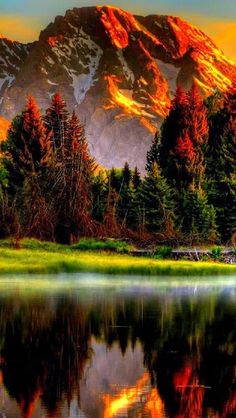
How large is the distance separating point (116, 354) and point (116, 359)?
28.9 inches

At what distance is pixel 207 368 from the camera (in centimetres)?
2038

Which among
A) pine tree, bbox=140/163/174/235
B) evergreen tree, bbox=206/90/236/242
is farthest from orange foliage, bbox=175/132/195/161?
pine tree, bbox=140/163/174/235

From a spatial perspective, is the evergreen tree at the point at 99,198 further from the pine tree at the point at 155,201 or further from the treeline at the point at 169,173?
the pine tree at the point at 155,201

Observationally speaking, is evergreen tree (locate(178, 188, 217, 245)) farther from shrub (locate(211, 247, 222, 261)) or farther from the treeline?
shrub (locate(211, 247, 222, 261))

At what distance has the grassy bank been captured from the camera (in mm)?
49656

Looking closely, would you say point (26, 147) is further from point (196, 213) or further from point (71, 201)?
point (71, 201)

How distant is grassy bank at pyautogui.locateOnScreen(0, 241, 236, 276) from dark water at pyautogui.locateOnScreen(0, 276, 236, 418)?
11222 millimetres

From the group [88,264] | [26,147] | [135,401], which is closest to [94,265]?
[88,264]

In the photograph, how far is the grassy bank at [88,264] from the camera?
1955 inches

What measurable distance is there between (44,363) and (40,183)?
44119 mm

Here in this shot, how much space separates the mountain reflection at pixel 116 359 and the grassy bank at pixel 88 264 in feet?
51.3

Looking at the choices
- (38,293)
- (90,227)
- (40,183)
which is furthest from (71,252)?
(38,293)

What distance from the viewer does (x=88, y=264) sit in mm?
51344

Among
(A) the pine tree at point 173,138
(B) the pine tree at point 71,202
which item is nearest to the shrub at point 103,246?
(B) the pine tree at point 71,202
